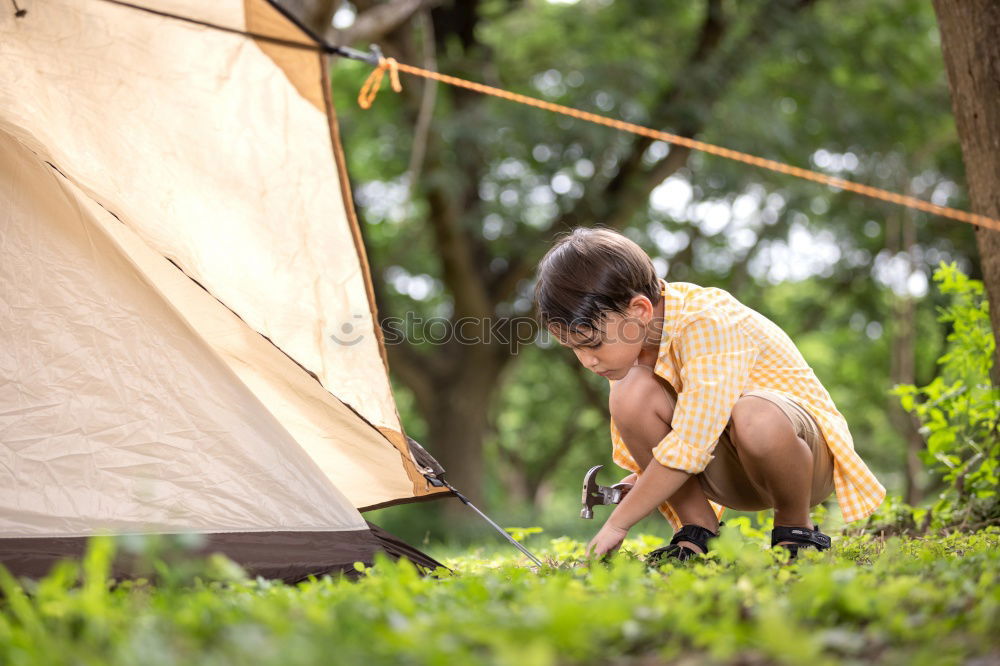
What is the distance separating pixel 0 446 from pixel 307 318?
810mm

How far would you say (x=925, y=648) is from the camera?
3.83 ft

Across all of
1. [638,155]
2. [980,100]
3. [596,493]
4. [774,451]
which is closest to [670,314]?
[774,451]

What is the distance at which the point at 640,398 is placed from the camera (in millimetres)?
2340

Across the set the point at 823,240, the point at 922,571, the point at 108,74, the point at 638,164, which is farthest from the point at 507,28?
the point at 922,571

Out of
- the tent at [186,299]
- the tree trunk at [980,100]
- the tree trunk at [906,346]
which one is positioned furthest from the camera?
the tree trunk at [906,346]

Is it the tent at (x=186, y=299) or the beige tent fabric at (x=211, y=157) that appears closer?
the tent at (x=186, y=299)

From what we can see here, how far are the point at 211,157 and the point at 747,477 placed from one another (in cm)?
168

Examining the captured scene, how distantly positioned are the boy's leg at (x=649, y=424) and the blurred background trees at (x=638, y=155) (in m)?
4.06

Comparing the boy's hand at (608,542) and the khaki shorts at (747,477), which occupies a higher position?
the khaki shorts at (747,477)

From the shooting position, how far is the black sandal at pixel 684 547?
7.43 feet

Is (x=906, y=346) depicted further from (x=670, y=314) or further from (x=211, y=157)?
(x=211, y=157)

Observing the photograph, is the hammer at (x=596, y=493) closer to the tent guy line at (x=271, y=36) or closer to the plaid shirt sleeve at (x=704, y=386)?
the plaid shirt sleeve at (x=704, y=386)

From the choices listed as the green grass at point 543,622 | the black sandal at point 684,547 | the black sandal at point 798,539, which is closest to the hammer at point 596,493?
the black sandal at point 684,547

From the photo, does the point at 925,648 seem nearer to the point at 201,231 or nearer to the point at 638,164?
the point at 201,231
